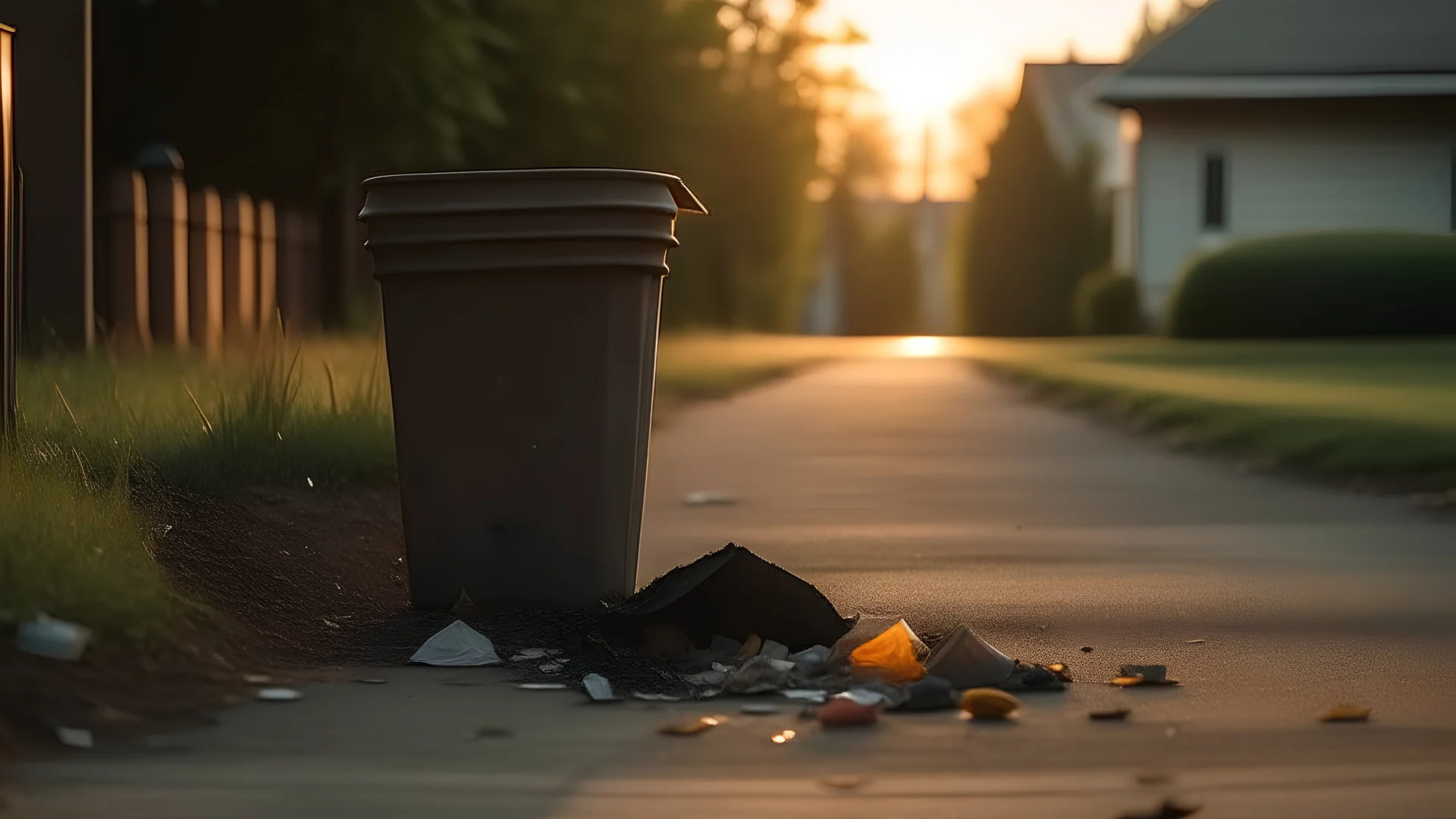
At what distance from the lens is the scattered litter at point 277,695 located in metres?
4.82

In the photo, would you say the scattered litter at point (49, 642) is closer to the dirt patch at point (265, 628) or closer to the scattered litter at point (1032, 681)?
the dirt patch at point (265, 628)

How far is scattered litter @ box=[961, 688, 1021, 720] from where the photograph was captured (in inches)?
185

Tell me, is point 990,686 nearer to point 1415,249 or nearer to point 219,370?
point 219,370

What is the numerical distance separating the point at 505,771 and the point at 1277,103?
3249 centimetres

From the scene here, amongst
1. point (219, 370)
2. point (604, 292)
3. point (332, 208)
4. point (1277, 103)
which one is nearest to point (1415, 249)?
point (1277, 103)

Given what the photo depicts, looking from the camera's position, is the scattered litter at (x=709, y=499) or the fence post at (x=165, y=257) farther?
the fence post at (x=165, y=257)

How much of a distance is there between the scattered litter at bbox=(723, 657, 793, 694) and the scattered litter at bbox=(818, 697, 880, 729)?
0.39 meters

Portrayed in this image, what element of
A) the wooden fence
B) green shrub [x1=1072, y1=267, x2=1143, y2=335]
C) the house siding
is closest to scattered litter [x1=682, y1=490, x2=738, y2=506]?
the wooden fence

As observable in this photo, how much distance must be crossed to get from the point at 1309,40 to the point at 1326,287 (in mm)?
8838

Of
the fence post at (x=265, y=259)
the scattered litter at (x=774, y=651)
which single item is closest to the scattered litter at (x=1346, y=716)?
the scattered litter at (x=774, y=651)

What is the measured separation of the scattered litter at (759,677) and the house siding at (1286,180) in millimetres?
30303

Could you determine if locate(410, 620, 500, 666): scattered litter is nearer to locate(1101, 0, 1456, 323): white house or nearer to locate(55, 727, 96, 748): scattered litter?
locate(55, 727, 96, 748): scattered litter

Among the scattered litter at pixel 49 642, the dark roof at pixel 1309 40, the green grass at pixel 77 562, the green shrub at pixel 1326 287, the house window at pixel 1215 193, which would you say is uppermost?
the dark roof at pixel 1309 40

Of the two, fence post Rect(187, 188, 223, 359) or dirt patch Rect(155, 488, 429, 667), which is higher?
fence post Rect(187, 188, 223, 359)
